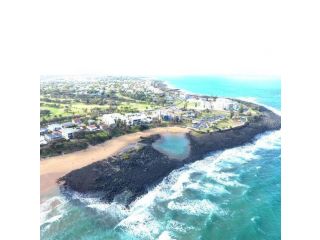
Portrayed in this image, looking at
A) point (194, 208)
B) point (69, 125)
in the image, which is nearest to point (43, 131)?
point (69, 125)

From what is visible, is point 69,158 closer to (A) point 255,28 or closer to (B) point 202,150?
(B) point 202,150

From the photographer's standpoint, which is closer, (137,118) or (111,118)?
(111,118)

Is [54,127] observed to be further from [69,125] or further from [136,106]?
[136,106]

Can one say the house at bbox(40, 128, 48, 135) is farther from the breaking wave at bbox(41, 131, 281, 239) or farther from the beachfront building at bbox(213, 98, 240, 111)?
the beachfront building at bbox(213, 98, 240, 111)

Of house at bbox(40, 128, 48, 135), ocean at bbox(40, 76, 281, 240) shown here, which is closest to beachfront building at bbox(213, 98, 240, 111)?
ocean at bbox(40, 76, 281, 240)

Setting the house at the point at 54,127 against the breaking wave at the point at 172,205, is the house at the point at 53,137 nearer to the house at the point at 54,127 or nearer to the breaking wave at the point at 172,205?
the house at the point at 54,127

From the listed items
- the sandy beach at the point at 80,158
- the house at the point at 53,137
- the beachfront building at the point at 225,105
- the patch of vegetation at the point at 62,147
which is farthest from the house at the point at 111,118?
the beachfront building at the point at 225,105
